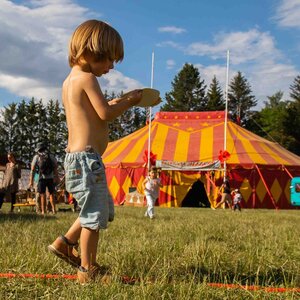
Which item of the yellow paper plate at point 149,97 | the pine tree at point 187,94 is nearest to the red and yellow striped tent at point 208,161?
the yellow paper plate at point 149,97

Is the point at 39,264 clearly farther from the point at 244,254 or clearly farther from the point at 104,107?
the point at 244,254

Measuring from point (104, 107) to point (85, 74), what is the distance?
222mm

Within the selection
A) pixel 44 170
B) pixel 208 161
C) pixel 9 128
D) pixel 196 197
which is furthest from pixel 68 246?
pixel 9 128

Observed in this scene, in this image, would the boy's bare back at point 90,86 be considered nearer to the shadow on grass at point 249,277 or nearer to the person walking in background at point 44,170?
the shadow on grass at point 249,277

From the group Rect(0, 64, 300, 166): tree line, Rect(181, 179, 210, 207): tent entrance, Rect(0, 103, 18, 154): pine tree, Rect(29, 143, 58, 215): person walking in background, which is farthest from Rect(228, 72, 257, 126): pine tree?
Rect(29, 143, 58, 215): person walking in background

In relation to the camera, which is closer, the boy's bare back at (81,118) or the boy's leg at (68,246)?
the boy's bare back at (81,118)

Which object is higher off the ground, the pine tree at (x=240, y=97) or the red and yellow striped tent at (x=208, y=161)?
the pine tree at (x=240, y=97)

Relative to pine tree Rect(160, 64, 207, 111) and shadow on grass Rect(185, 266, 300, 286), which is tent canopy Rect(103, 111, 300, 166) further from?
pine tree Rect(160, 64, 207, 111)

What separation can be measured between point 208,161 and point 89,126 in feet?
59.0

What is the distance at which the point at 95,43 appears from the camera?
2.55 meters

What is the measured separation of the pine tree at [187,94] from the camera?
235ft

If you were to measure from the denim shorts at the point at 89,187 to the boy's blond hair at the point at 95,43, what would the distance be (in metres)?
0.52

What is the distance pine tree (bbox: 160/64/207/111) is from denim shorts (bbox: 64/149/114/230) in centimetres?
6831

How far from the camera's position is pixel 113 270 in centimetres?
275
